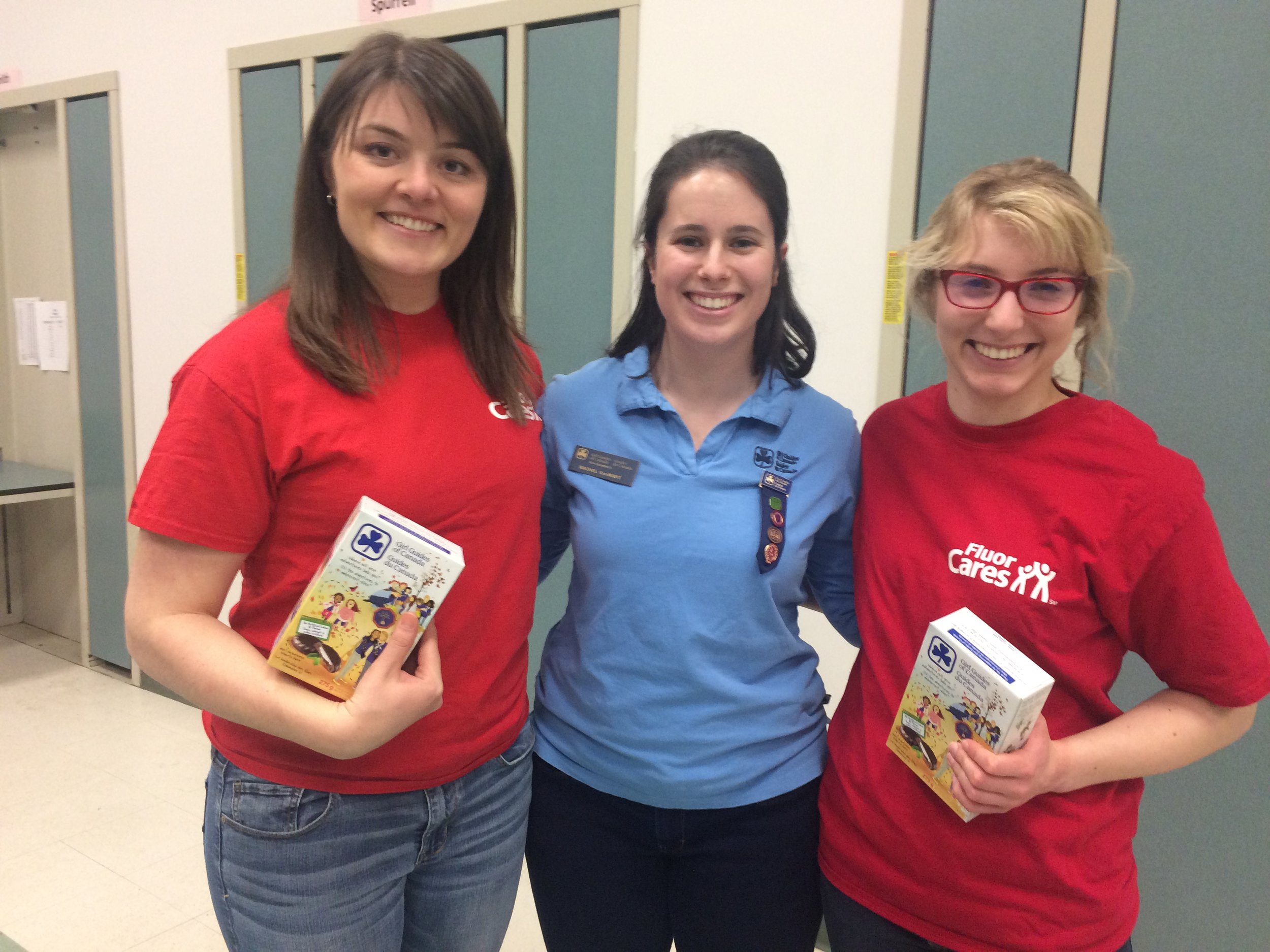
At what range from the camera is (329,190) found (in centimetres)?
108

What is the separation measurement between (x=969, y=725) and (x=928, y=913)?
0.86ft

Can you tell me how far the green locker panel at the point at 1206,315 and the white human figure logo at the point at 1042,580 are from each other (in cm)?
91

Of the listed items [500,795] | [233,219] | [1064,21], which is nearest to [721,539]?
[500,795]

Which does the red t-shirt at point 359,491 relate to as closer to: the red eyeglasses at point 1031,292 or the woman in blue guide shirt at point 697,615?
the woman in blue guide shirt at point 697,615

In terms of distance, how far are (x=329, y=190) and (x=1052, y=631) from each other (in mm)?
1034

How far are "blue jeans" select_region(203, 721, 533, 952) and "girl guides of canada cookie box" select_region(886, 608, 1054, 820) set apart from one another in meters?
0.56

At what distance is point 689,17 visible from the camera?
2.12 metres

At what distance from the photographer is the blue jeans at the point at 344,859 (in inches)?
40.3

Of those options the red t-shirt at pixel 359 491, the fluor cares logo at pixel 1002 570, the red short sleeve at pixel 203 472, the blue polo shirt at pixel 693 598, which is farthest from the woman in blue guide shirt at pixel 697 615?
the red short sleeve at pixel 203 472

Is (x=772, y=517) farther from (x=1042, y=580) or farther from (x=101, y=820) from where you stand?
(x=101, y=820)

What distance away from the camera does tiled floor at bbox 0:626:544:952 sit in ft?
7.18

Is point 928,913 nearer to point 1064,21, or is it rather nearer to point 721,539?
point 721,539

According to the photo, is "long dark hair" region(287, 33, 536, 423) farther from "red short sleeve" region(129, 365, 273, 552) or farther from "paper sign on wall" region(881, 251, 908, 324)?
"paper sign on wall" region(881, 251, 908, 324)

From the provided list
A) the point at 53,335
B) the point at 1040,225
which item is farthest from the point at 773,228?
the point at 53,335
